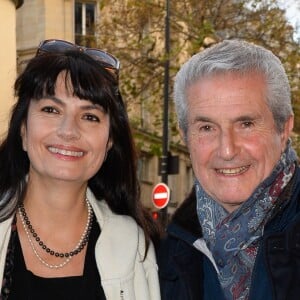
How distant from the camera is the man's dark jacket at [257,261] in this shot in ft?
10.3

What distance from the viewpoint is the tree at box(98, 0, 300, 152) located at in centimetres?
1641

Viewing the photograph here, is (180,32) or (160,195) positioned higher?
(180,32)

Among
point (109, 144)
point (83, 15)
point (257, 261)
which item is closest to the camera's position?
point (257, 261)

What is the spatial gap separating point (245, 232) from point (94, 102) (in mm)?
1223

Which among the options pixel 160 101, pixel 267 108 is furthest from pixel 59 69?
pixel 160 101

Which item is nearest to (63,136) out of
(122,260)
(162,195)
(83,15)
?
(122,260)

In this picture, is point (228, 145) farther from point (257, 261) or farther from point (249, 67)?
point (257, 261)

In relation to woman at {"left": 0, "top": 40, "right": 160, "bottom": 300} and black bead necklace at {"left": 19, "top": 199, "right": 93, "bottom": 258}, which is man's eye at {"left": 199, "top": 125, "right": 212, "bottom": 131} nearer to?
woman at {"left": 0, "top": 40, "right": 160, "bottom": 300}

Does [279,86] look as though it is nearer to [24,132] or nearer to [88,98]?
[88,98]

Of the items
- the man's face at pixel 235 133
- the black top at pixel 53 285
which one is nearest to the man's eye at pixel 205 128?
the man's face at pixel 235 133

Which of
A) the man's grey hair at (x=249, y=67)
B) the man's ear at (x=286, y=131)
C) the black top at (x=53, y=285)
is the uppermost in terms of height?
the man's grey hair at (x=249, y=67)

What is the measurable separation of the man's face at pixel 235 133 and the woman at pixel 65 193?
778 mm

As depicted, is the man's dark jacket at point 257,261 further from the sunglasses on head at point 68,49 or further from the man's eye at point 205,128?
the sunglasses on head at point 68,49

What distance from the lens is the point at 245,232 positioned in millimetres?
3289
